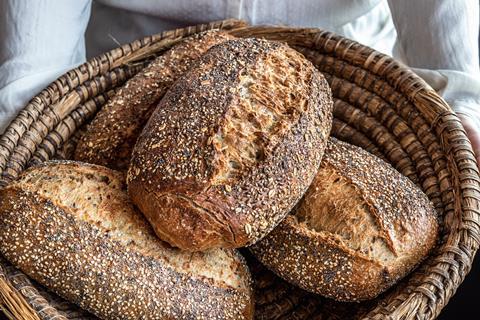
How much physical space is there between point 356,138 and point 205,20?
442mm

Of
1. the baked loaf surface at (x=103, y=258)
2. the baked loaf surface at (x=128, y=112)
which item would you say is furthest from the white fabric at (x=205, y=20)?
the baked loaf surface at (x=103, y=258)

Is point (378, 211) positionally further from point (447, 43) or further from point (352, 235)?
point (447, 43)

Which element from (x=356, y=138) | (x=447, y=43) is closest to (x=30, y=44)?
(x=356, y=138)

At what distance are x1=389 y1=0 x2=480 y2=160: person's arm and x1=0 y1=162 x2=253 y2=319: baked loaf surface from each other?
23.9 inches

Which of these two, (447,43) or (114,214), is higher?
(447,43)

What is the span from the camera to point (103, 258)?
0.98 m

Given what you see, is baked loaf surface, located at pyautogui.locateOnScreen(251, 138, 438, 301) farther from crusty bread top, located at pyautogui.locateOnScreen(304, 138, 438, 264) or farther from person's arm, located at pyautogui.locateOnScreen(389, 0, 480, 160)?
person's arm, located at pyautogui.locateOnScreen(389, 0, 480, 160)

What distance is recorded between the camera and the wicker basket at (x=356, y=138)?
0.96 m

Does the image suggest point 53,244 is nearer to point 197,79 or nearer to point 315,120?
point 197,79

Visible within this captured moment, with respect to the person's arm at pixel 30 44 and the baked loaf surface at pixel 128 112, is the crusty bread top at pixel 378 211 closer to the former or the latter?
the baked loaf surface at pixel 128 112

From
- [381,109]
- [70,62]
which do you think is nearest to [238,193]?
[381,109]

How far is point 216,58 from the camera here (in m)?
1.12

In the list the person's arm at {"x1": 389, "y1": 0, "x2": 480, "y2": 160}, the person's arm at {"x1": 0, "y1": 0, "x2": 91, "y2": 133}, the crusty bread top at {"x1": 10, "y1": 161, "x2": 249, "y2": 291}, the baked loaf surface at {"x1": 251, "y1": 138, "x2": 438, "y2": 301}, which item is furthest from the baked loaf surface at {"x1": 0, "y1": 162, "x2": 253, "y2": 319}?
the person's arm at {"x1": 389, "y1": 0, "x2": 480, "y2": 160}

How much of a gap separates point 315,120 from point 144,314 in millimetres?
419
